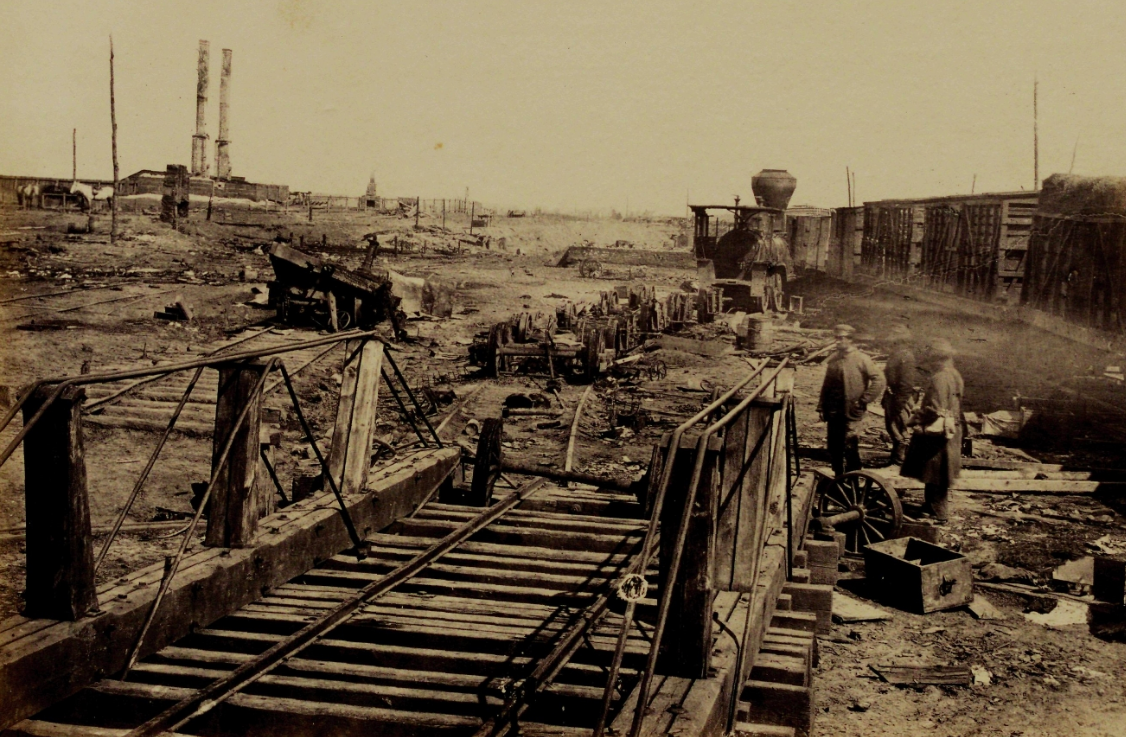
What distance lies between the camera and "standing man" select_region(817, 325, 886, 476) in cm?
1012

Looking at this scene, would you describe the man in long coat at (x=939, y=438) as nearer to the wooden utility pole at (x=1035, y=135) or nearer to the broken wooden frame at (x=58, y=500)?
the broken wooden frame at (x=58, y=500)

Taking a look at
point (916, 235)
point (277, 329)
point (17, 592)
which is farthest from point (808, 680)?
point (916, 235)

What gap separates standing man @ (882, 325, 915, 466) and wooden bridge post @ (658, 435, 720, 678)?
24.4ft

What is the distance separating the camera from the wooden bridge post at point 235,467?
16.6 feet

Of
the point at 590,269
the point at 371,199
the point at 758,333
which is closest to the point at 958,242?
the point at 758,333

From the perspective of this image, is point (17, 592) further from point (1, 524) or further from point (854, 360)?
point (854, 360)

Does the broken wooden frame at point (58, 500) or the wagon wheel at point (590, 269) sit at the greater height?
the wagon wheel at point (590, 269)

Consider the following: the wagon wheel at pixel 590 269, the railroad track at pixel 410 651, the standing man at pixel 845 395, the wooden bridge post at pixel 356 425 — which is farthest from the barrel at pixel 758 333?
the wagon wheel at pixel 590 269

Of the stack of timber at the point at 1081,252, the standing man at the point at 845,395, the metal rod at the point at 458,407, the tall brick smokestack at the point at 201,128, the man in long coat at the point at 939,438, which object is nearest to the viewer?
the man in long coat at the point at 939,438

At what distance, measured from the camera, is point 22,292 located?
20.8m

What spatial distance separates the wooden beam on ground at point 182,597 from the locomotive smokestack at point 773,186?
25891mm

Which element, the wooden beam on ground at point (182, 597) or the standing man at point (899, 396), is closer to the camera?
the wooden beam on ground at point (182, 597)

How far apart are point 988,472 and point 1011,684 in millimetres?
4890

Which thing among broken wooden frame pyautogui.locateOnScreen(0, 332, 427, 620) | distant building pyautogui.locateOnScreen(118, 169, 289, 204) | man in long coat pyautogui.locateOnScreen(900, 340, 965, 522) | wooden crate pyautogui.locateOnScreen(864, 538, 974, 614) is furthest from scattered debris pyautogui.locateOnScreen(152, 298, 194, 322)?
distant building pyautogui.locateOnScreen(118, 169, 289, 204)
